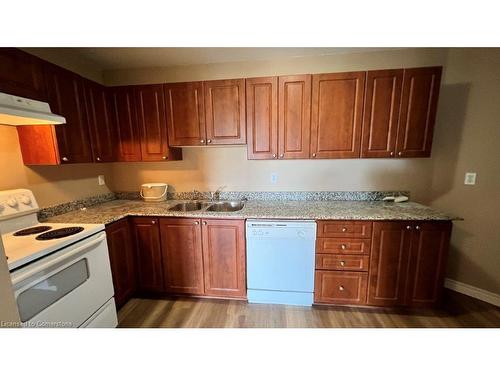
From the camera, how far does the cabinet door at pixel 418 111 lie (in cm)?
169

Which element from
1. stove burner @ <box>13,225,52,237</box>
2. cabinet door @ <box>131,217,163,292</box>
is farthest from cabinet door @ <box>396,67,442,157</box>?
stove burner @ <box>13,225,52,237</box>

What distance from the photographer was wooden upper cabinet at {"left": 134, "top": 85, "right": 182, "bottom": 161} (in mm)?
1999

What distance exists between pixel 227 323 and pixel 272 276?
55 cm

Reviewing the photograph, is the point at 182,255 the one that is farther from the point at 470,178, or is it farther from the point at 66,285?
the point at 470,178

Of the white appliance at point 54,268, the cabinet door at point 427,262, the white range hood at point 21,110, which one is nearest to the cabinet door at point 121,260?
the white appliance at point 54,268

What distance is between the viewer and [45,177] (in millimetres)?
1709

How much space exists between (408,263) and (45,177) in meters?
3.23

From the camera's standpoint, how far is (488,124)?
1765 millimetres

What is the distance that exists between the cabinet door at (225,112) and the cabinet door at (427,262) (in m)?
1.76

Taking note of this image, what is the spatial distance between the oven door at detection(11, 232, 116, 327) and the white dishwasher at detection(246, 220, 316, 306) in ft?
3.83

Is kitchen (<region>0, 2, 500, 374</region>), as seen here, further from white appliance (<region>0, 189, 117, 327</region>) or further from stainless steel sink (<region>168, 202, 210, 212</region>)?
stainless steel sink (<region>168, 202, 210, 212</region>)

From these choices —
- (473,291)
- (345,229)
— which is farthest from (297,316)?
(473,291)

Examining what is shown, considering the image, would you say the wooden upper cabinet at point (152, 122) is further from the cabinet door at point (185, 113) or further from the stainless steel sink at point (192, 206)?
the stainless steel sink at point (192, 206)
